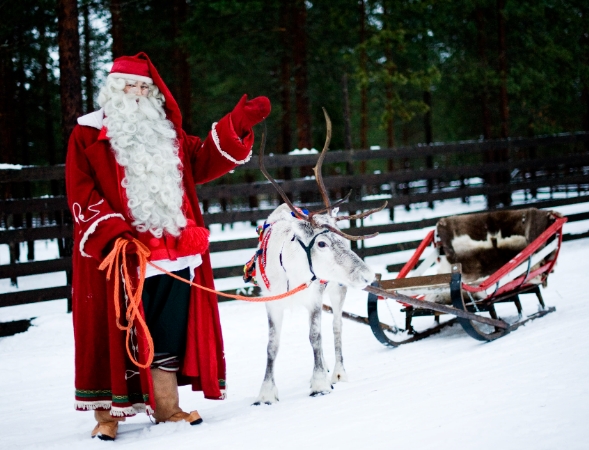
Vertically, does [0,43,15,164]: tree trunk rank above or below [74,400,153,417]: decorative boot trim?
above

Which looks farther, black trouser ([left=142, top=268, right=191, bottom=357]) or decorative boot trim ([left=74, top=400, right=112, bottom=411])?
black trouser ([left=142, top=268, right=191, bottom=357])

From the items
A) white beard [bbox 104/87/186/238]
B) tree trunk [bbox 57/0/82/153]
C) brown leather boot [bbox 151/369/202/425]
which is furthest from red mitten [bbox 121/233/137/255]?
tree trunk [bbox 57/0/82/153]

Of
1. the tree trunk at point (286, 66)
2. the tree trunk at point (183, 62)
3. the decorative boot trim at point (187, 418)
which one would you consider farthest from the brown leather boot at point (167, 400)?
the tree trunk at point (183, 62)

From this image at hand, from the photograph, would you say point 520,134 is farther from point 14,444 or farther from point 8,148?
point 14,444

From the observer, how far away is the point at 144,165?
3502 millimetres

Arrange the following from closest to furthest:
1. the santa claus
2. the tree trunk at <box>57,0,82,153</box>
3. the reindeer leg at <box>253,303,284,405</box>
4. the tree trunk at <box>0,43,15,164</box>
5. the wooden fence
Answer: the santa claus, the reindeer leg at <box>253,303,284,405</box>, the wooden fence, the tree trunk at <box>57,0,82,153</box>, the tree trunk at <box>0,43,15,164</box>

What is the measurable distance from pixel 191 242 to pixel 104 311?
0.66 metres

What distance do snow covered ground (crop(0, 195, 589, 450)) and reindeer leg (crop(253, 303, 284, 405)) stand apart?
11 centimetres

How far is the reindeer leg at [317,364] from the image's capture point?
4180mm

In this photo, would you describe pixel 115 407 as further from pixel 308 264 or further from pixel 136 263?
pixel 308 264

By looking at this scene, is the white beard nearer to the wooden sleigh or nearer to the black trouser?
the black trouser

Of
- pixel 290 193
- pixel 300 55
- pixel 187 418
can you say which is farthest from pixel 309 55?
pixel 187 418

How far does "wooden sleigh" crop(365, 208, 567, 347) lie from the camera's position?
16.1 feet

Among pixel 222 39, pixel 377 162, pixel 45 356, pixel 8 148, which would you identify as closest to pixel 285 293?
pixel 45 356
